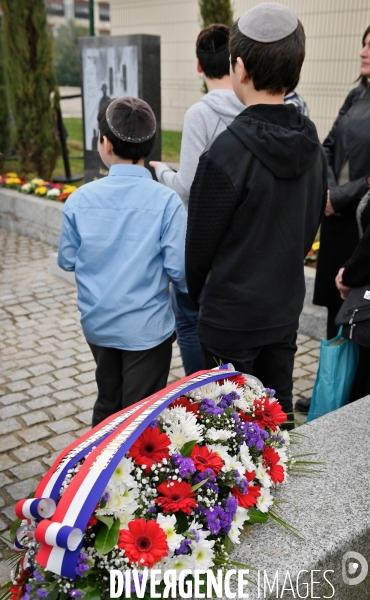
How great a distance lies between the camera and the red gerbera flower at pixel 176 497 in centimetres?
157

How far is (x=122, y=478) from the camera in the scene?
1.57m

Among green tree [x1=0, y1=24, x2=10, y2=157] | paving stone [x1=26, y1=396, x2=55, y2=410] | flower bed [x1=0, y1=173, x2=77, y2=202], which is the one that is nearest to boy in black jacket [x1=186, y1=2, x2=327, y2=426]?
paving stone [x1=26, y1=396, x2=55, y2=410]

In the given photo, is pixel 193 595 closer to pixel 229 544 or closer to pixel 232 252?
pixel 229 544

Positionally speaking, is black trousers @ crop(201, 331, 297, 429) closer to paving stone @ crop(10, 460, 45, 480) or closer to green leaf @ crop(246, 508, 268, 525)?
green leaf @ crop(246, 508, 268, 525)

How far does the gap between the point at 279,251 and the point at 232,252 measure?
0.18 meters

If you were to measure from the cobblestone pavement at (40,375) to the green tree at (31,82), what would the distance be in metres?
3.52

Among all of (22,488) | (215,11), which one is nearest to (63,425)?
(22,488)

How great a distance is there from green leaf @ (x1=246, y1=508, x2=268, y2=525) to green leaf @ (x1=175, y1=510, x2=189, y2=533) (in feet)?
0.72

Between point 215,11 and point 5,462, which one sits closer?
point 5,462

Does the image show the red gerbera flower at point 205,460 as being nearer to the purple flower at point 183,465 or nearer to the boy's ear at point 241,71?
the purple flower at point 183,465

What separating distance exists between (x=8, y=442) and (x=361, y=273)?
2.07 meters

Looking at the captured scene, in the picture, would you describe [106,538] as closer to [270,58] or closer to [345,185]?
[270,58]

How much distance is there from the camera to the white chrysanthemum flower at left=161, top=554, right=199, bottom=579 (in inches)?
58.3

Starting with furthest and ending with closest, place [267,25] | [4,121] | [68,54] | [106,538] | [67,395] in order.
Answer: [68,54]
[4,121]
[67,395]
[267,25]
[106,538]
